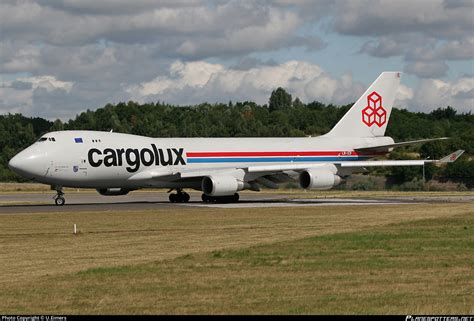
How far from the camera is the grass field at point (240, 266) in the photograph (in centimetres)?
1553

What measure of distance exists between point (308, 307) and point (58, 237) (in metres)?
14.9

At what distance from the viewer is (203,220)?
35281mm

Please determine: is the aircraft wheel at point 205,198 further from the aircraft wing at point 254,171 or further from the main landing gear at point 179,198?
the aircraft wing at point 254,171

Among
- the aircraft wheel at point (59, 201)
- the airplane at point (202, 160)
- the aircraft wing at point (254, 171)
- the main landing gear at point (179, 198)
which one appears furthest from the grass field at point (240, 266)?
the main landing gear at point (179, 198)

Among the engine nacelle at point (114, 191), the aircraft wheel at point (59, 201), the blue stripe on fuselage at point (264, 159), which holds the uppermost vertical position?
the blue stripe on fuselage at point (264, 159)

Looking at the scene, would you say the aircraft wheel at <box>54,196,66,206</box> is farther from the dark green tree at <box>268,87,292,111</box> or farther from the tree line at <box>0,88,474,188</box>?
the dark green tree at <box>268,87,292,111</box>

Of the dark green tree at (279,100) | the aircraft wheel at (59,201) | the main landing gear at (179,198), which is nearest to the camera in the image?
the aircraft wheel at (59,201)

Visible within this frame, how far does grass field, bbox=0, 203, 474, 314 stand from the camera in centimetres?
1553

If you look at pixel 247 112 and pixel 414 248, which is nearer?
pixel 414 248

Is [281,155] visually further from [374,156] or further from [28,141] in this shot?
[28,141]

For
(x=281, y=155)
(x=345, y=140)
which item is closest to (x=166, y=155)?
(x=281, y=155)

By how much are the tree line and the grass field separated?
A: 181 ft

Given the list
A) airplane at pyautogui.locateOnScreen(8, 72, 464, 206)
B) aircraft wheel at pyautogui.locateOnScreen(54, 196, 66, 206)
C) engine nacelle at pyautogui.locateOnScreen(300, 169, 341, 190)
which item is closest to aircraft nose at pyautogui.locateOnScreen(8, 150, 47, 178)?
airplane at pyautogui.locateOnScreen(8, 72, 464, 206)

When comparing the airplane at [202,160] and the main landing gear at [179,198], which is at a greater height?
the airplane at [202,160]
